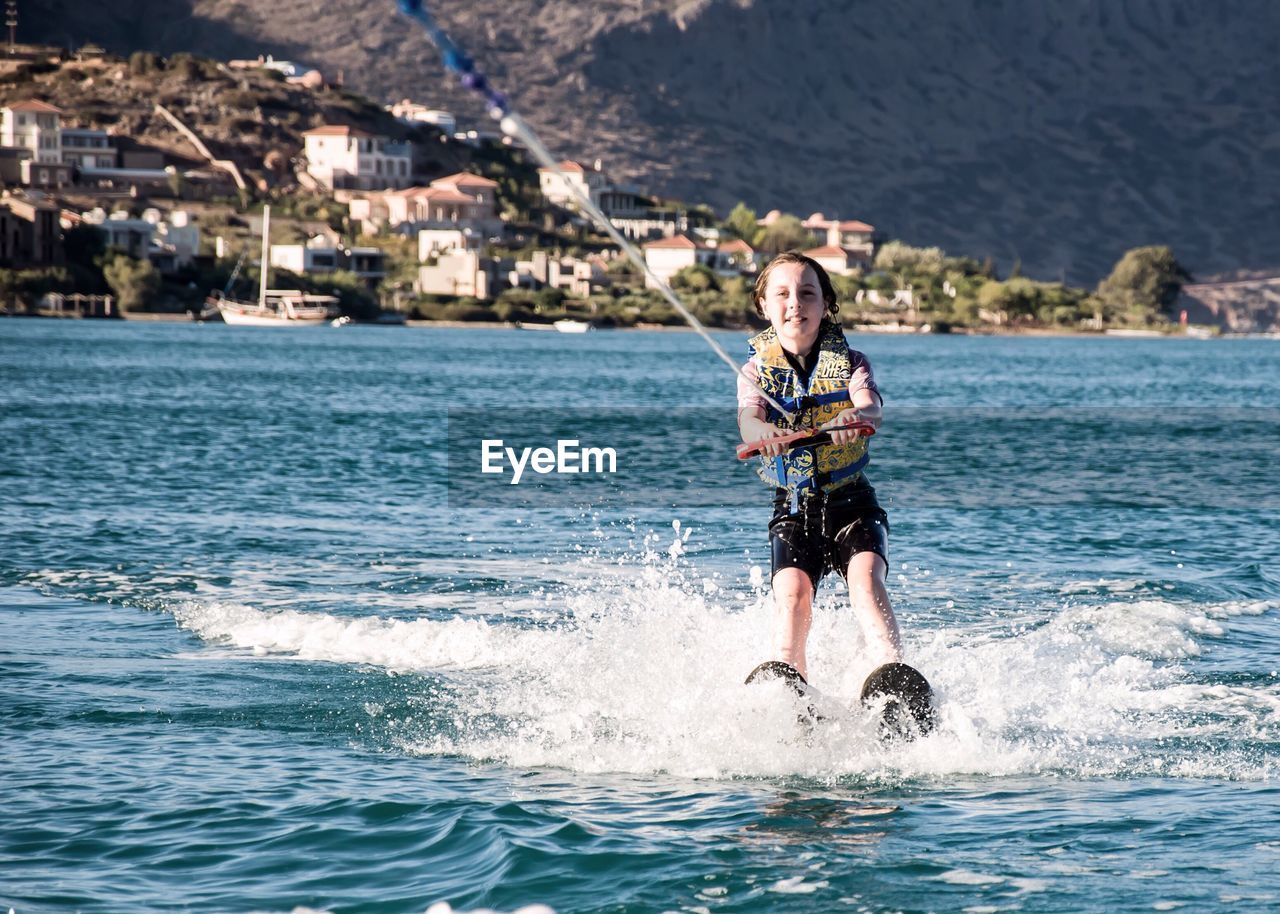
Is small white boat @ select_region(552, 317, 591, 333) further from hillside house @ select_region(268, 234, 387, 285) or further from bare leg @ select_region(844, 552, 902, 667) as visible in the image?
bare leg @ select_region(844, 552, 902, 667)

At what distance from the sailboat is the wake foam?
5813 inches

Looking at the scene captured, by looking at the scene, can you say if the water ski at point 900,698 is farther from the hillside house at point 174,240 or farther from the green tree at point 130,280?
the hillside house at point 174,240

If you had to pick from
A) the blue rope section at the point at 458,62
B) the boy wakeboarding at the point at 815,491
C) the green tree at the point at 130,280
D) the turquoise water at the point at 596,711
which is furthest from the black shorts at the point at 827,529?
the green tree at the point at 130,280

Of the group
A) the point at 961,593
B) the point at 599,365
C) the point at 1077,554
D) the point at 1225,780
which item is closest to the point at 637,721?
the point at 1225,780

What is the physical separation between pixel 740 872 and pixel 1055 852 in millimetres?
1431

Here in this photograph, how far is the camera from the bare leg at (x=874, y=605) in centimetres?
876

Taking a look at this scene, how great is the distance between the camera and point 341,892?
7219 mm

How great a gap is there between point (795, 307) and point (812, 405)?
506 mm

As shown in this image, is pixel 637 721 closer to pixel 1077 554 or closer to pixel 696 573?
pixel 696 573

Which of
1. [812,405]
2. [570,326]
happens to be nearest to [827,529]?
[812,405]

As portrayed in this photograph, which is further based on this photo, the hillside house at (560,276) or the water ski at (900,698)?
the hillside house at (560,276)

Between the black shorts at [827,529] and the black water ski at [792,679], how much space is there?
480 mm

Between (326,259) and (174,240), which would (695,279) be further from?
(174,240)

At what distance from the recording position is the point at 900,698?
28.8 ft
